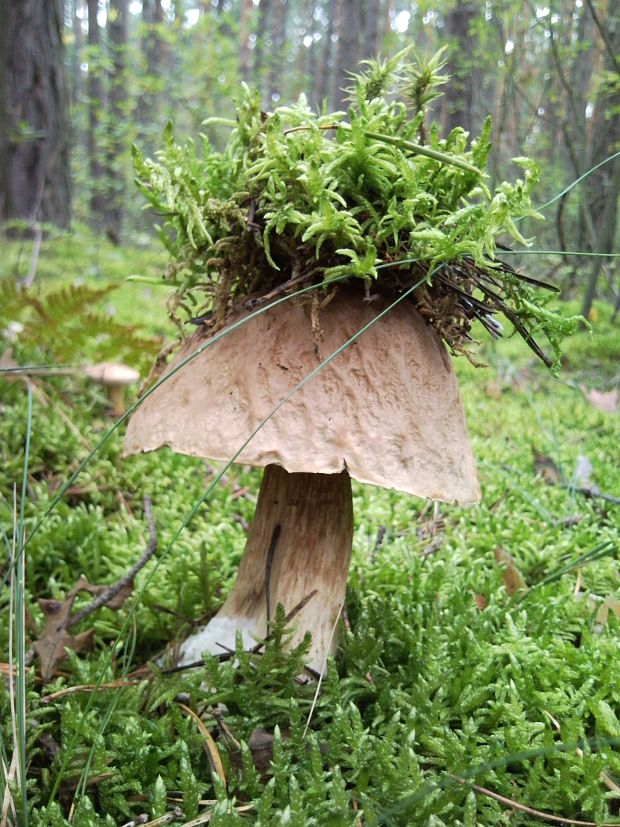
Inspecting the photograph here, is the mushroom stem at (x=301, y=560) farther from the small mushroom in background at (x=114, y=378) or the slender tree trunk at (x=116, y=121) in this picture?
the slender tree trunk at (x=116, y=121)

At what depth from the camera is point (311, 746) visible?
3.53 feet

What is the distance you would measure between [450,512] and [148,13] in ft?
70.3

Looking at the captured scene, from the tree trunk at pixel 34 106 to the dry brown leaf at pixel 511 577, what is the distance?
11.3ft

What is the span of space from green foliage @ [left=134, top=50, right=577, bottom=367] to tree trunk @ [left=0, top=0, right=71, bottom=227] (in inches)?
117

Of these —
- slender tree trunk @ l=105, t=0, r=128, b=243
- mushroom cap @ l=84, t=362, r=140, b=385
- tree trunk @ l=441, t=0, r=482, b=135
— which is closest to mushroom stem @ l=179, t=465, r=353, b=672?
mushroom cap @ l=84, t=362, r=140, b=385

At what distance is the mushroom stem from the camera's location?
1274 millimetres

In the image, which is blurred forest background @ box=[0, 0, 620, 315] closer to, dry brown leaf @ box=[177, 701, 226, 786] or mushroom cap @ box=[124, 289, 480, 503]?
mushroom cap @ box=[124, 289, 480, 503]

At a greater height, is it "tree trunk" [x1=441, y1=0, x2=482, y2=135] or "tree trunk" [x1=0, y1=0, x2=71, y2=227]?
"tree trunk" [x1=441, y1=0, x2=482, y2=135]

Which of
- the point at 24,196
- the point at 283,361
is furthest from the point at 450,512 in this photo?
the point at 24,196

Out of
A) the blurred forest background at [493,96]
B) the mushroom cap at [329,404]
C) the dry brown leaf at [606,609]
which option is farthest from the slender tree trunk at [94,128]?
the dry brown leaf at [606,609]

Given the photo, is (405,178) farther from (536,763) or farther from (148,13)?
(148,13)

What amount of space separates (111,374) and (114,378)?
0.03 metres

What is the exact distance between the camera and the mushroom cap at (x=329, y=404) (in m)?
0.94

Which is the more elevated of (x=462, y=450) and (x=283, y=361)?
(x=283, y=361)
